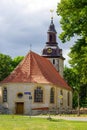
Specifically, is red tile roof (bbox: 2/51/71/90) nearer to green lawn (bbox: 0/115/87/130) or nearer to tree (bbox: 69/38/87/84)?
tree (bbox: 69/38/87/84)

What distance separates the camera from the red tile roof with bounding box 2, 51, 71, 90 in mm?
61531

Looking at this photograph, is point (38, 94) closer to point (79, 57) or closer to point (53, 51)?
point (53, 51)

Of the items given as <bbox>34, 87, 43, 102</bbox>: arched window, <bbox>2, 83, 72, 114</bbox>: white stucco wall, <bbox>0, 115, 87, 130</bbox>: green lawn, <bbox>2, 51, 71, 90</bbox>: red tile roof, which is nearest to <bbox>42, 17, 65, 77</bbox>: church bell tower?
<bbox>2, 51, 71, 90</bbox>: red tile roof

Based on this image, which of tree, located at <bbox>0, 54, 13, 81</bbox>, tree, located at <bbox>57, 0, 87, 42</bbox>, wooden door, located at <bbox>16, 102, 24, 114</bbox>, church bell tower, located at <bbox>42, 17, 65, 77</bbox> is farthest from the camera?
church bell tower, located at <bbox>42, 17, 65, 77</bbox>

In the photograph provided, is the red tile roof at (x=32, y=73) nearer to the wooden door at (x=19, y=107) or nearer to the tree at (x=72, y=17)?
the wooden door at (x=19, y=107)

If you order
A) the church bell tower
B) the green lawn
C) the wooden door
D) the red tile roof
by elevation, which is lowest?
the green lawn

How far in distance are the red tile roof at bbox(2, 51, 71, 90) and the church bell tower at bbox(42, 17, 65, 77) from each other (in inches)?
529

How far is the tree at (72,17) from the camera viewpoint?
1271 inches

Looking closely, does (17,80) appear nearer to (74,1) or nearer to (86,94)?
(86,94)

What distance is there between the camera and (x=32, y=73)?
6288cm

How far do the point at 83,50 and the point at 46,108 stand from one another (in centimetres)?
2887

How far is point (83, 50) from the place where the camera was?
33.4 metres

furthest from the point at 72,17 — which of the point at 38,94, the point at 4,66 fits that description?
the point at 4,66

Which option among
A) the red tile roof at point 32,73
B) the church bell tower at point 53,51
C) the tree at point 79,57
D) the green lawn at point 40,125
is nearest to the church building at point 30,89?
the red tile roof at point 32,73
